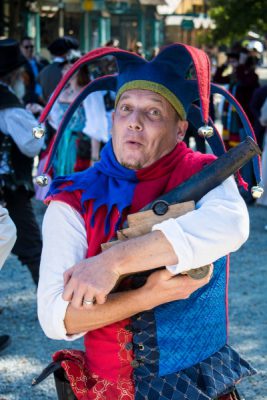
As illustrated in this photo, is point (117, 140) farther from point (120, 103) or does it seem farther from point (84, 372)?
point (84, 372)

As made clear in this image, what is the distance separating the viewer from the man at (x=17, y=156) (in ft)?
14.6

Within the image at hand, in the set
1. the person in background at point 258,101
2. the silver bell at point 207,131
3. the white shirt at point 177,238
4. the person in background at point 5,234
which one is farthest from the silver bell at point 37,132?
the person in background at point 258,101

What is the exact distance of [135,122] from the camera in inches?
78.9

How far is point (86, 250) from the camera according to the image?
1977 mm

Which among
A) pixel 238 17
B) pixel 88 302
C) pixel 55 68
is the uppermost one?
pixel 88 302

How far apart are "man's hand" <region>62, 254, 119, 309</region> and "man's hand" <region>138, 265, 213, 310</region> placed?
117 mm

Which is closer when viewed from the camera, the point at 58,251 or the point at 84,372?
the point at 58,251

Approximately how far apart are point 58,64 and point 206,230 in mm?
6655

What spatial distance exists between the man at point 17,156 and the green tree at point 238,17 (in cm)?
1860

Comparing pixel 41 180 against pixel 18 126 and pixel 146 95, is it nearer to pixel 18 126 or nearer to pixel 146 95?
pixel 146 95

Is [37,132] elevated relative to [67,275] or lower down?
elevated

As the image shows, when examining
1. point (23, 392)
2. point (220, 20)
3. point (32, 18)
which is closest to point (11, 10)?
point (32, 18)

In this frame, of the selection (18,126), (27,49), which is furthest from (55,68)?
(27,49)

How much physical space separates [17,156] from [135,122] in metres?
2.74
